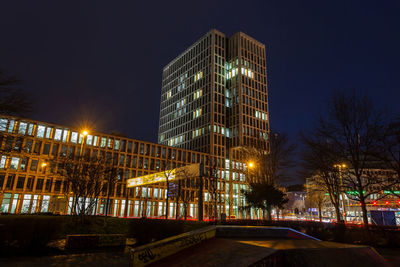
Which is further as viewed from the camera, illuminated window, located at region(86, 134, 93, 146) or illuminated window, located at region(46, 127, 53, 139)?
illuminated window, located at region(86, 134, 93, 146)

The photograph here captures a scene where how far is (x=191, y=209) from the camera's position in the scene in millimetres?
72750

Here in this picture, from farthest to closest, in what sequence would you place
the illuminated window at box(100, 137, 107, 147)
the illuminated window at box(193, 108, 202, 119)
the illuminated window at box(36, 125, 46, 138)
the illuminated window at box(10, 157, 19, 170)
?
the illuminated window at box(193, 108, 202, 119)
the illuminated window at box(100, 137, 107, 147)
the illuminated window at box(36, 125, 46, 138)
the illuminated window at box(10, 157, 19, 170)

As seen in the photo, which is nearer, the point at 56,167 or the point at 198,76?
the point at 56,167

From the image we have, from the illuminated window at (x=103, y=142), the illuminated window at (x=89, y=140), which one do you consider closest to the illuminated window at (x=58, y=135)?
the illuminated window at (x=89, y=140)

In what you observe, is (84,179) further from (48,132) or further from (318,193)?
(318,193)

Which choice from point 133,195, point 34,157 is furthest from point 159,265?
point 133,195

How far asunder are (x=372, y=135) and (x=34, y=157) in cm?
5790

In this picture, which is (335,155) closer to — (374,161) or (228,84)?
(374,161)

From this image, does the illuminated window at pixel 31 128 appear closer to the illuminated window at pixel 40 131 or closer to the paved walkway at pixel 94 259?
the illuminated window at pixel 40 131

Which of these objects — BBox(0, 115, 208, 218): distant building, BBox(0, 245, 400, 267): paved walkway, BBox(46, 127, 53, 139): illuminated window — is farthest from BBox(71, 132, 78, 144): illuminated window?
BBox(0, 245, 400, 267): paved walkway

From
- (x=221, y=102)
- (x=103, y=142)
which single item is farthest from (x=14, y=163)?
(x=221, y=102)

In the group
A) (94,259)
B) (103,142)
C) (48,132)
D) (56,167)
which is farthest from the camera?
(103,142)

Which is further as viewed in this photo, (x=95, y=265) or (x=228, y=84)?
(x=228, y=84)

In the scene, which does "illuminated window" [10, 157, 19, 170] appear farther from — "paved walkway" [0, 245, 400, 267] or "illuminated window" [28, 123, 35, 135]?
"paved walkway" [0, 245, 400, 267]
